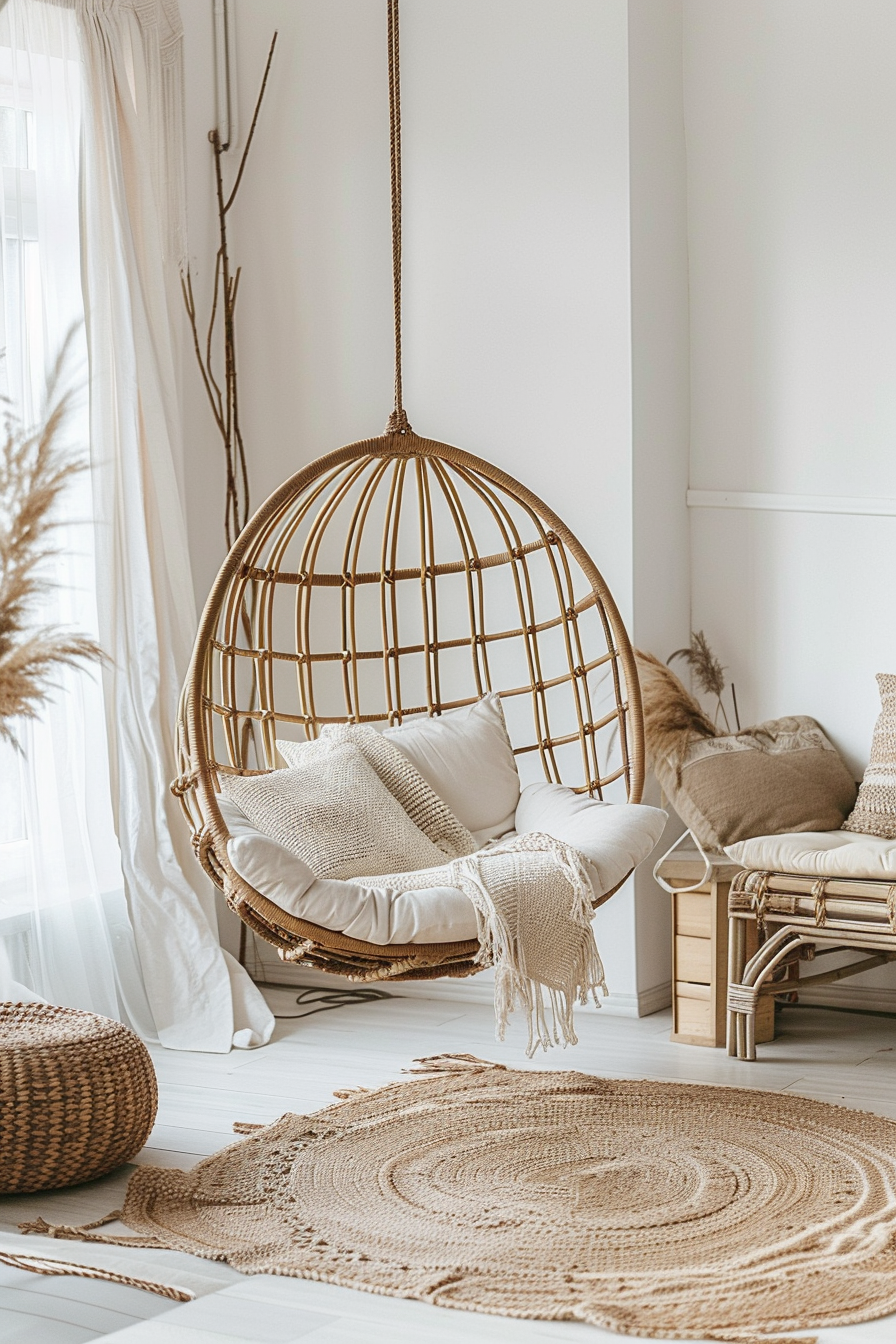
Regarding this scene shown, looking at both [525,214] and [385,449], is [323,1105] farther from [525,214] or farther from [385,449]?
[525,214]

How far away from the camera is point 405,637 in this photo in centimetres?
412

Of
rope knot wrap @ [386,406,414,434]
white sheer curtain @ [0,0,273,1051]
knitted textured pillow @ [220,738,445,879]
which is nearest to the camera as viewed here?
knitted textured pillow @ [220,738,445,879]

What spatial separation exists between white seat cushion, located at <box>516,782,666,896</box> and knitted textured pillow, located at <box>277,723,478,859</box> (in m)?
0.15

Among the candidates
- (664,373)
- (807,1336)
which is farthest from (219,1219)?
(664,373)

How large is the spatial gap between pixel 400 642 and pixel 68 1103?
178 centimetres

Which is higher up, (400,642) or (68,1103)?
(400,642)

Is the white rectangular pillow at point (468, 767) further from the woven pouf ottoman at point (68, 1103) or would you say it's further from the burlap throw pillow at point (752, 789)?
the woven pouf ottoman at point (68, 1103)

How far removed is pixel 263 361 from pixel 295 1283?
2.63 m

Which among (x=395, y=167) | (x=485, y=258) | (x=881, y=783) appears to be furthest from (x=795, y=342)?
(x=395, y=167)

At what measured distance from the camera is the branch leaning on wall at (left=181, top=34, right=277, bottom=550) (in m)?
4.17

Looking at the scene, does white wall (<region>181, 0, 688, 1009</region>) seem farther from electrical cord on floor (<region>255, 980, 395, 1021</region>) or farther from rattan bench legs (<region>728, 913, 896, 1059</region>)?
electrical cord on floor (<region>255, 980, 395, 1021</region>)

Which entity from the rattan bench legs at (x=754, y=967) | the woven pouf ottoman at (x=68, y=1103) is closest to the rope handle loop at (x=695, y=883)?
the rattan bench legs at (x=754, y=967)

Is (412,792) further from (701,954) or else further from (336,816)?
(701,954)

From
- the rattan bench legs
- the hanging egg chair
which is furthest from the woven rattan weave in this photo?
the rattan bench legs
